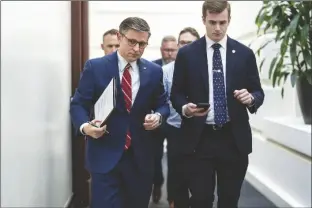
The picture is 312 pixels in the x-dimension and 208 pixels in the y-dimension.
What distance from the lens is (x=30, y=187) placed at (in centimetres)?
189

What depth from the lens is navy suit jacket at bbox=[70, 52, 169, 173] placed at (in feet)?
5.28

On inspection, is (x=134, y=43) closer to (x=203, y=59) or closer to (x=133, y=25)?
(x=133, y=25)

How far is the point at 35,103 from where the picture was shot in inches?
77.8

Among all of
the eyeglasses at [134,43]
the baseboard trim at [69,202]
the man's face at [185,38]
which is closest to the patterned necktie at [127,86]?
the eyeglasses at [134,43]

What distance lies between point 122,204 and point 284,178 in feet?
7.87

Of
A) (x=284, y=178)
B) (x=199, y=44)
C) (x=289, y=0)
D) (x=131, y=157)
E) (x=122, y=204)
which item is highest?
(x=289, y=0)

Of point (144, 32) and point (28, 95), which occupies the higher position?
point (144, 32)

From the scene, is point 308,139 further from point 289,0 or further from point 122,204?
point 122,204

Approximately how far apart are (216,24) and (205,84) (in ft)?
0.74

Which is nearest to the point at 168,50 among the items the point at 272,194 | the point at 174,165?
the point at 174,165

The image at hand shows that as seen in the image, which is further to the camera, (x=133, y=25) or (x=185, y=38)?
(x=185, y=38)

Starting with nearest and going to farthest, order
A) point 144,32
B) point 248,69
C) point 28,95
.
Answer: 1. point 144,32
2. point 248,69
3. point 28,95

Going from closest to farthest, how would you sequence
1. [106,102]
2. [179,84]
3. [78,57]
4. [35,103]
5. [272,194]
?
[106,102]
[179,84]
[35,103]
[78,57]
[272,194]

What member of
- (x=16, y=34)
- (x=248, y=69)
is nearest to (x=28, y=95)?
(x=16, y=34)
